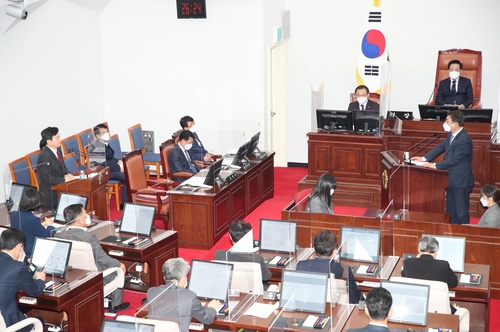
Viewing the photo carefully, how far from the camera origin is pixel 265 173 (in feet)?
35.2

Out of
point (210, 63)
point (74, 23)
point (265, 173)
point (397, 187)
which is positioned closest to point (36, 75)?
point (74, 23)

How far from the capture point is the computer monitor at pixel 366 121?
10109mm

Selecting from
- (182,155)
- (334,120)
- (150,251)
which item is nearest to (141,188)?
(182,155)

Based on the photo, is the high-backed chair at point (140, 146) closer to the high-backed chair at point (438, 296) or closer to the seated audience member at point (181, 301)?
the seated audience member at point (181, 301)

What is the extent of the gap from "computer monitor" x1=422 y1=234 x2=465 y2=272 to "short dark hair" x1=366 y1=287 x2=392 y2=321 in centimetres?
193

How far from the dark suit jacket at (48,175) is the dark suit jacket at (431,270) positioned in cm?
493

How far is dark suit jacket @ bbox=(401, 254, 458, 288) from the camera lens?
6.02 m

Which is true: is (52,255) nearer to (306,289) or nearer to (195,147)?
(306,289)

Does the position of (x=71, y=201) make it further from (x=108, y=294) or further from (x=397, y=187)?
(x=397, y=187)

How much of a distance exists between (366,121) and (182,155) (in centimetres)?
267

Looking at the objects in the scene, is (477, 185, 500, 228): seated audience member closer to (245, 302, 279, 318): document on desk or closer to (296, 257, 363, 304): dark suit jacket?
(296, 257, 363, 304): dark suit jacket

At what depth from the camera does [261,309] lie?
18.8ft

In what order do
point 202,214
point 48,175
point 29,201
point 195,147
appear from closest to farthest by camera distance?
point 29,201
point 202,214
point 48,175
point 195,147

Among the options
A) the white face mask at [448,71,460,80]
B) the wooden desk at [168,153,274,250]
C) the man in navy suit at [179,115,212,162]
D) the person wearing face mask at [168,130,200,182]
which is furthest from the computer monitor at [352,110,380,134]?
the person wearing face mask at [168,130,200,182]
